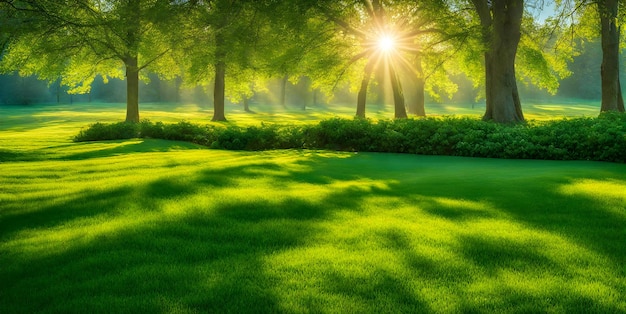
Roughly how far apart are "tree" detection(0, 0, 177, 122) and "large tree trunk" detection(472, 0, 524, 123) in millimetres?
14426

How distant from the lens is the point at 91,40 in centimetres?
1978

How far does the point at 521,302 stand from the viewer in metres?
4.21

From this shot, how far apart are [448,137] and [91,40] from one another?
15.1m

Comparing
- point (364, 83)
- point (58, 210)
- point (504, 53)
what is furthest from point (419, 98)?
point (58, 210)

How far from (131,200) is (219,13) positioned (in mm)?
12093

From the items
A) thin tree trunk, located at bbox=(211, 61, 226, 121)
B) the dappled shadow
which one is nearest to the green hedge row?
the dappled shadow

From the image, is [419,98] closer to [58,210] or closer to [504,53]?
[504,53]

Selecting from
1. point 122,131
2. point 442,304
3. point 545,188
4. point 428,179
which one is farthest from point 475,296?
point 122,131

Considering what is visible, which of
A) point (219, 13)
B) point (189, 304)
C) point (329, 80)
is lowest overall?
point (189, 304)

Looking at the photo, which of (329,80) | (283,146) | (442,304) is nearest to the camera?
(442,304)

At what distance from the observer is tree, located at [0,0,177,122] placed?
14852mm

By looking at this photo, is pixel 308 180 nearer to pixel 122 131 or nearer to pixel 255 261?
pixel 255 261

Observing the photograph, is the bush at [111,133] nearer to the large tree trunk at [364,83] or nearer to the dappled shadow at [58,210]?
the large tree trunk at [364,83]

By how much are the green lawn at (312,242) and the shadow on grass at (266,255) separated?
0.02 m
